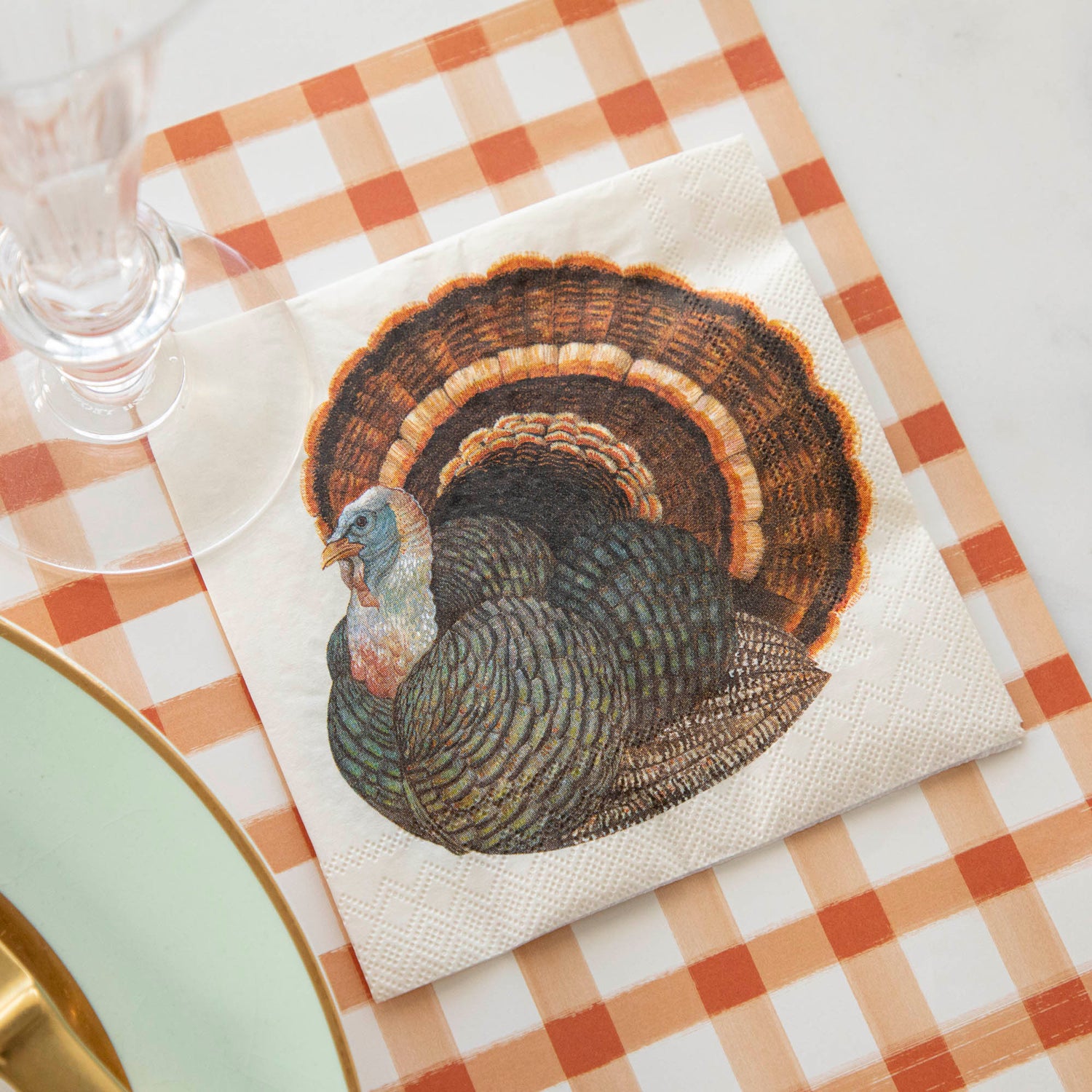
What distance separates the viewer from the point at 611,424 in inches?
21.3

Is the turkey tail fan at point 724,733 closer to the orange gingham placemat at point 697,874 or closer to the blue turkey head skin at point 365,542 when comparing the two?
the orange gingham placemat at point 697,874

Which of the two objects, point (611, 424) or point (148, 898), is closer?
point (148, 898)

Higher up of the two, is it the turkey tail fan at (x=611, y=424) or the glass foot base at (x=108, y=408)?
the glass foot base at (x=108, y=408)

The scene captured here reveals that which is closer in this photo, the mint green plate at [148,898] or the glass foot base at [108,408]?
the mint green plate at [148,898]

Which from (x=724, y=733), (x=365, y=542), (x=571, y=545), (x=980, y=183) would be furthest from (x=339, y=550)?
(x=980, y=183)

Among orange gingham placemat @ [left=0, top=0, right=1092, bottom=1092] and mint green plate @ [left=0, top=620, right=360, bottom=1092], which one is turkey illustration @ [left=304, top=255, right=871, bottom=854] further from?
mint green plate @ [left=0, top=620, right=360, bottom=1092]

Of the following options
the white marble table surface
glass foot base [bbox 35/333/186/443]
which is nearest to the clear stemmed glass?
glass foot base [bbox 35/333/186/443]

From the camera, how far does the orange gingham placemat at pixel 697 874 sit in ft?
1.71

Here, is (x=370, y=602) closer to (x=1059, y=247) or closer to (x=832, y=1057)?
(x=832, y=1057)

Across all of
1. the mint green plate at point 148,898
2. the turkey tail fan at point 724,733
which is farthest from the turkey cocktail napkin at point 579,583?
the mint green plate at point 148,898

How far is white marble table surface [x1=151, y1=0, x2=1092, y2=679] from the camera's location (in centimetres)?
58

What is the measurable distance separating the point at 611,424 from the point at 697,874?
25 cm

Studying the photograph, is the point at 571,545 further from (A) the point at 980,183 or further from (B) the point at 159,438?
(A) the point at 980,183

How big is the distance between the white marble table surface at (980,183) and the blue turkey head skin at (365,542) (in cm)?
26
